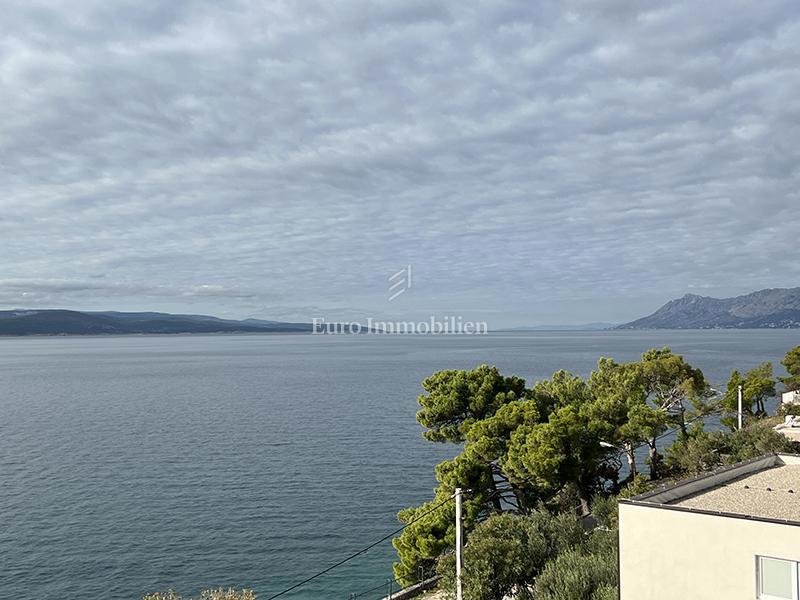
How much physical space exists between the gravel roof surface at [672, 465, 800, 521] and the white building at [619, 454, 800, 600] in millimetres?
24

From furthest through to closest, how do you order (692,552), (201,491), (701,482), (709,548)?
(201,491), (701,482), (692,552), (709,548)

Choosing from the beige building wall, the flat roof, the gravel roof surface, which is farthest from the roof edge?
the beige building wall

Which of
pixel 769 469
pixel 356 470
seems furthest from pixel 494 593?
pixel 356 470

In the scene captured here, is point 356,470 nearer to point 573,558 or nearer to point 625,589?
point 573,558

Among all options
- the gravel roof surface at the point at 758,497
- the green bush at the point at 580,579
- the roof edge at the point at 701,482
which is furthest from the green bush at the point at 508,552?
the gravel roof surface at the point at 758,497

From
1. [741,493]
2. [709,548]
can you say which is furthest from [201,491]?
[709,548]

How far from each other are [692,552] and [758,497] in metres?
4.00

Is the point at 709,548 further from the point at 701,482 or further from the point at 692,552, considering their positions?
the point at 701,482

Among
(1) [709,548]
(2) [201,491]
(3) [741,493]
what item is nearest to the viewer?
(1) [709,548]

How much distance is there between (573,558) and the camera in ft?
57.7

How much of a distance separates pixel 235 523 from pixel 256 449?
19269 mm

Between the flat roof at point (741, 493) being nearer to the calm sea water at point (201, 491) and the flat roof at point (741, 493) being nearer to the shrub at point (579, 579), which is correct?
the shrub at point (579, 579)

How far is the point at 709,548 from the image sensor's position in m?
13.2

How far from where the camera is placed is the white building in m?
12.5
